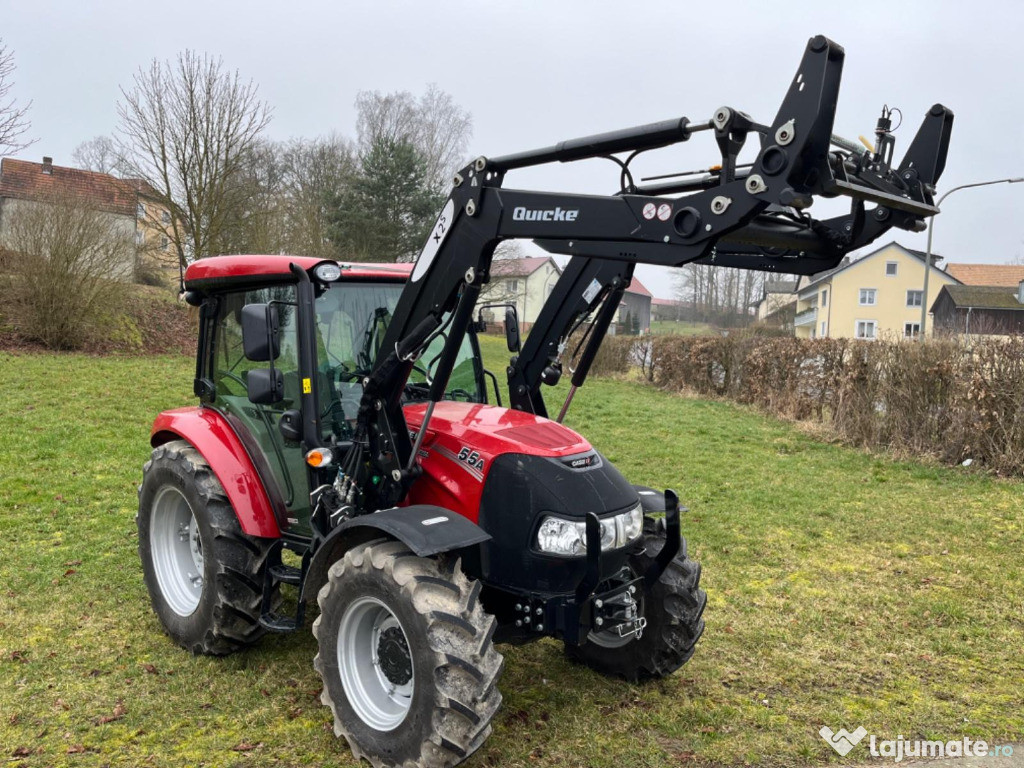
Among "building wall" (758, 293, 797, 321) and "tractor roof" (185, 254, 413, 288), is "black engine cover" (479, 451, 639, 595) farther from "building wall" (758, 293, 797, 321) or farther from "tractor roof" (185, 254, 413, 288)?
"building wall" (758, 293, 797, 321)

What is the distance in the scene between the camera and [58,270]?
16.6m

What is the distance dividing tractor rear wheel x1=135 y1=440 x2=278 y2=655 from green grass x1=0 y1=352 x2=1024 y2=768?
183mm

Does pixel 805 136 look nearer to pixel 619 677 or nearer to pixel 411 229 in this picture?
pixel 619 677

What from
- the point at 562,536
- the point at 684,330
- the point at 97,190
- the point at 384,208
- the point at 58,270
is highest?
the point at 384,208

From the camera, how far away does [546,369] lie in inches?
191

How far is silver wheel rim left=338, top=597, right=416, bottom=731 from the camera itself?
3531 mm

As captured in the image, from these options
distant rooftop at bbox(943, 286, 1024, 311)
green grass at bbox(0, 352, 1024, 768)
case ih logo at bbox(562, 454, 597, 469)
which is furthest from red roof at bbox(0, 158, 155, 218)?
distant rooftop at bbox(943, 286, 1024, 311)

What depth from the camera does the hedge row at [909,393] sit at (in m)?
10.5

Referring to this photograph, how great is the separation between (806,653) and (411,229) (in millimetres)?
28730

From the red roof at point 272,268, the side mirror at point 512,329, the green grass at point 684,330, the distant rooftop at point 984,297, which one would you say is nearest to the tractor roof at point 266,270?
the red roof at point 272,268

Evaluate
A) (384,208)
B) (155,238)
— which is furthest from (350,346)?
(384,208)

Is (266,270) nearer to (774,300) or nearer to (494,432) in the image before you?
(494,432)

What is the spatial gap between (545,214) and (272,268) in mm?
1718

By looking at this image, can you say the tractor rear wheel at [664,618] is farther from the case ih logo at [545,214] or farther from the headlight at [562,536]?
the case ih logo at [545,214]
